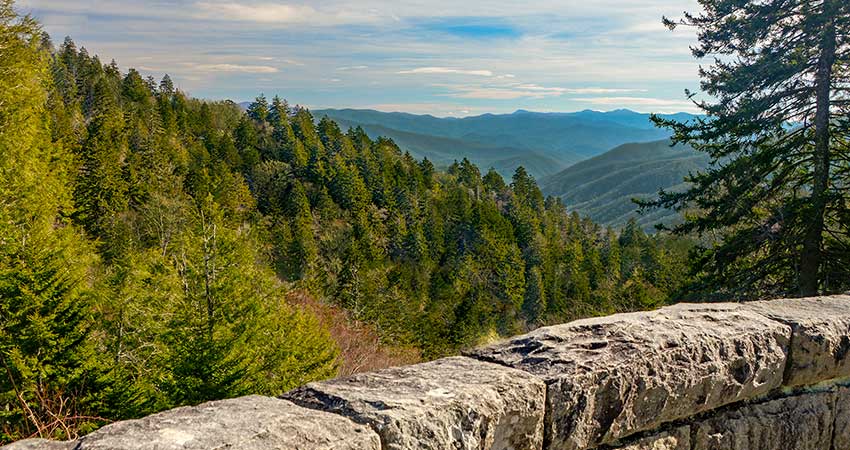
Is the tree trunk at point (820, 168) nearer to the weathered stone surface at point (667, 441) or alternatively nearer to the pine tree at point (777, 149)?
the pine tree at point (777, 149)

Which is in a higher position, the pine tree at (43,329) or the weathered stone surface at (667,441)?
the weathered stone surface at (667,441)

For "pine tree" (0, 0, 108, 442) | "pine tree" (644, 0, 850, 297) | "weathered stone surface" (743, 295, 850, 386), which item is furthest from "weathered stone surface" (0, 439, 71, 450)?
"pine tree" (644, 0, 850, 297)

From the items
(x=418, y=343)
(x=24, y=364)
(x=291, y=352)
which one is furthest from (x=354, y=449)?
(x=418, y=343)

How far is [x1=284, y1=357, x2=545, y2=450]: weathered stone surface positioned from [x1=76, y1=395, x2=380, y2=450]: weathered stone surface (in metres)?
0.11

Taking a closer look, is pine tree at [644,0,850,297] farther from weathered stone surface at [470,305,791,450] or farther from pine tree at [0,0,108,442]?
pine tree at [0,0,108,442]

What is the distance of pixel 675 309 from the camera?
3.67 meters

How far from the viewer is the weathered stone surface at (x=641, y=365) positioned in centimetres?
275

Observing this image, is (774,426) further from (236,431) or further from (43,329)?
(43,329)

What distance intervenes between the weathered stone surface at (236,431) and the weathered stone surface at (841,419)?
309 cm

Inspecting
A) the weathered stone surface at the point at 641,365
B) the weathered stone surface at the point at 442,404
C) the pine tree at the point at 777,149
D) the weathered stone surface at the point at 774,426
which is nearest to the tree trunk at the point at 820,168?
the pine tree at the point at 777,149

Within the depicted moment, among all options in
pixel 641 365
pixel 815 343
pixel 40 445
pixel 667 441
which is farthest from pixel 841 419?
pixel 40 445

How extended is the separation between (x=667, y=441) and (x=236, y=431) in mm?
2217

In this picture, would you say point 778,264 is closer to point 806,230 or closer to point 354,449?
point 806,230

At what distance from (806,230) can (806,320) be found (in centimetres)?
854
